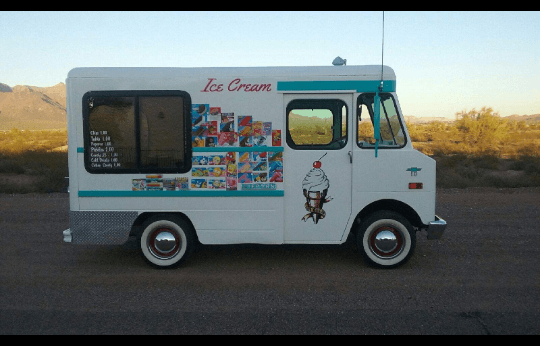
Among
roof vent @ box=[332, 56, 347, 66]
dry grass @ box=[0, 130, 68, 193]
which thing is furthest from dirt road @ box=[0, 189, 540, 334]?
dry grass @ box=[0, 130, 68, 193]

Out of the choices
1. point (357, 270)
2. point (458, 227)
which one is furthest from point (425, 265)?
point (458, 227)

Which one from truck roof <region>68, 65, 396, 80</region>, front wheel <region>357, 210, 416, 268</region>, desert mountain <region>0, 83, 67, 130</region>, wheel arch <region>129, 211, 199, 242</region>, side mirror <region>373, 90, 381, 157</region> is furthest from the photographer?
desert mountain <region>0, 83, 67, 130</region>

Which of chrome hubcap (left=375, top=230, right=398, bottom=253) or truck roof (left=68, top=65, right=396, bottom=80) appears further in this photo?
chrome hubcap (left=375, top=230, right=398, bottom=253)

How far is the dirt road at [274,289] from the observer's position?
461cm

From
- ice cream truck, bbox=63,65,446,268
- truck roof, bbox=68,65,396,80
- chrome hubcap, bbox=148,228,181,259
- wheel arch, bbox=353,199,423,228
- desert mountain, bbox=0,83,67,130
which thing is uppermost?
desert mountain, bbox=0,83,67,130

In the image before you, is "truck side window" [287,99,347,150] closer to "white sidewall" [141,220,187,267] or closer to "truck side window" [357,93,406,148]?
"truck side window" [357,93,406,148]

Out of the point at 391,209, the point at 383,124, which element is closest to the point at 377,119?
the point at 383,124

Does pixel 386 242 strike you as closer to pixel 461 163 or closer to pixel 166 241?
pixel 166 241

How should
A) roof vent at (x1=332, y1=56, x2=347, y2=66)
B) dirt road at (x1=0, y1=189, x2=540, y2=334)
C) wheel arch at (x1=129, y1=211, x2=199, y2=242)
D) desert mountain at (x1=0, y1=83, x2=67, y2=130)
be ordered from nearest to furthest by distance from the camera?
dirt road at (x1=0, y1=189, x2=540, y2=334), wheel arch at (x1=129, y1=211, x2=199, y2=242), roof vent at (x1=332, y1=56, x2=347, y2=66), desert mountain at (x1=0, y1=83, x2=67, y2=130)

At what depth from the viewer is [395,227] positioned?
6.41m

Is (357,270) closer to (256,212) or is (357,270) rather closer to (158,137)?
(256,212)

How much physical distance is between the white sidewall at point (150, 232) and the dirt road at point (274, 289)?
0.51 ft

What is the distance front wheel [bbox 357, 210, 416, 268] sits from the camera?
637cm
